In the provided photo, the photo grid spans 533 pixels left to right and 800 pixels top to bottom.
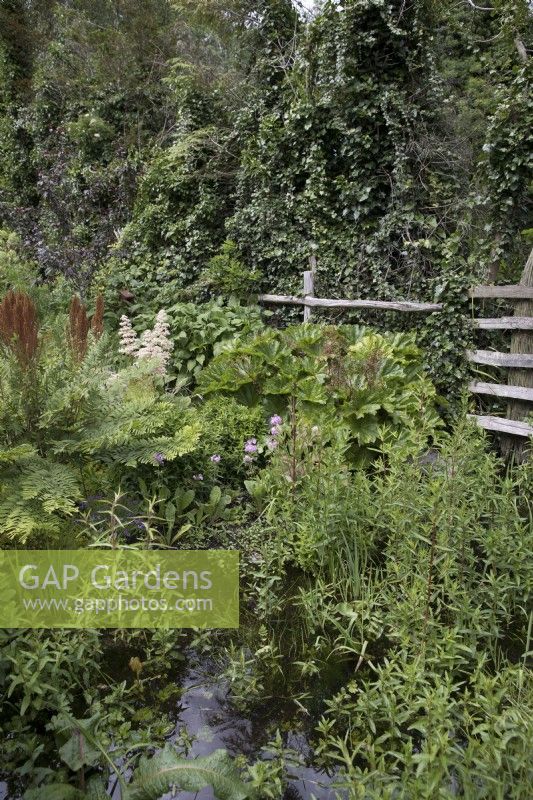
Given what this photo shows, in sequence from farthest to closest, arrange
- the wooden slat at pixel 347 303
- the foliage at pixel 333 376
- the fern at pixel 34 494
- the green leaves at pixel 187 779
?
the wooden slat at pixel 347 303
the foliage at pixel 333 376
the fern at pixel 34 494
the green leaves at pixel 187 779

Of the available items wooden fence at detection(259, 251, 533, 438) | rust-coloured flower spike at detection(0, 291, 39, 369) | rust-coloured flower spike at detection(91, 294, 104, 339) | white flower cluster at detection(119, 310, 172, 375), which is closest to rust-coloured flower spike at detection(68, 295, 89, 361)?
rust-coloured flower spike at detection(91, 294, 104, 339)

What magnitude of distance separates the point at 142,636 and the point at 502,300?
439 centimetres

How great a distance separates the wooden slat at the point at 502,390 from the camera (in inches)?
188

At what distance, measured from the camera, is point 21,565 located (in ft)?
7.61

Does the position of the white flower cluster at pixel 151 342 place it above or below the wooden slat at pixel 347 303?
below

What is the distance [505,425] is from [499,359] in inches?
23.2

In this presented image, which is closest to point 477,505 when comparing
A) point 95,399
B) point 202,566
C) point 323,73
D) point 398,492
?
point 398,492

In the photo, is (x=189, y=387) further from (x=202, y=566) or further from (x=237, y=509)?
(x=202, y=566)

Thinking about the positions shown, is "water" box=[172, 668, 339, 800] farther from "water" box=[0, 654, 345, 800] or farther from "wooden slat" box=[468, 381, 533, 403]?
"wooden slat" box=[468, 381, 533, 403]

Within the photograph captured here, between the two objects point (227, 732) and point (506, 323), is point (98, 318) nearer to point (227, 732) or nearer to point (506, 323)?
point (227, 732)

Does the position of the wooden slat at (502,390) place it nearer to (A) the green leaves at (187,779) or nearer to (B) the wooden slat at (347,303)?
(B) the wooden slat at (347,303)

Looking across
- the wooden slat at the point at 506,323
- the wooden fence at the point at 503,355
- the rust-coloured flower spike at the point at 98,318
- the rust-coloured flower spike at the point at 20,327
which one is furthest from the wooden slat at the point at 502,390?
the rust-coloured flower spike at the point at 20,327

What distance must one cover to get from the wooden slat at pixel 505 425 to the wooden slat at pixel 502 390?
0.21 metres

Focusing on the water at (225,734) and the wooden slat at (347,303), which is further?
the wooden slat at (347,303)
